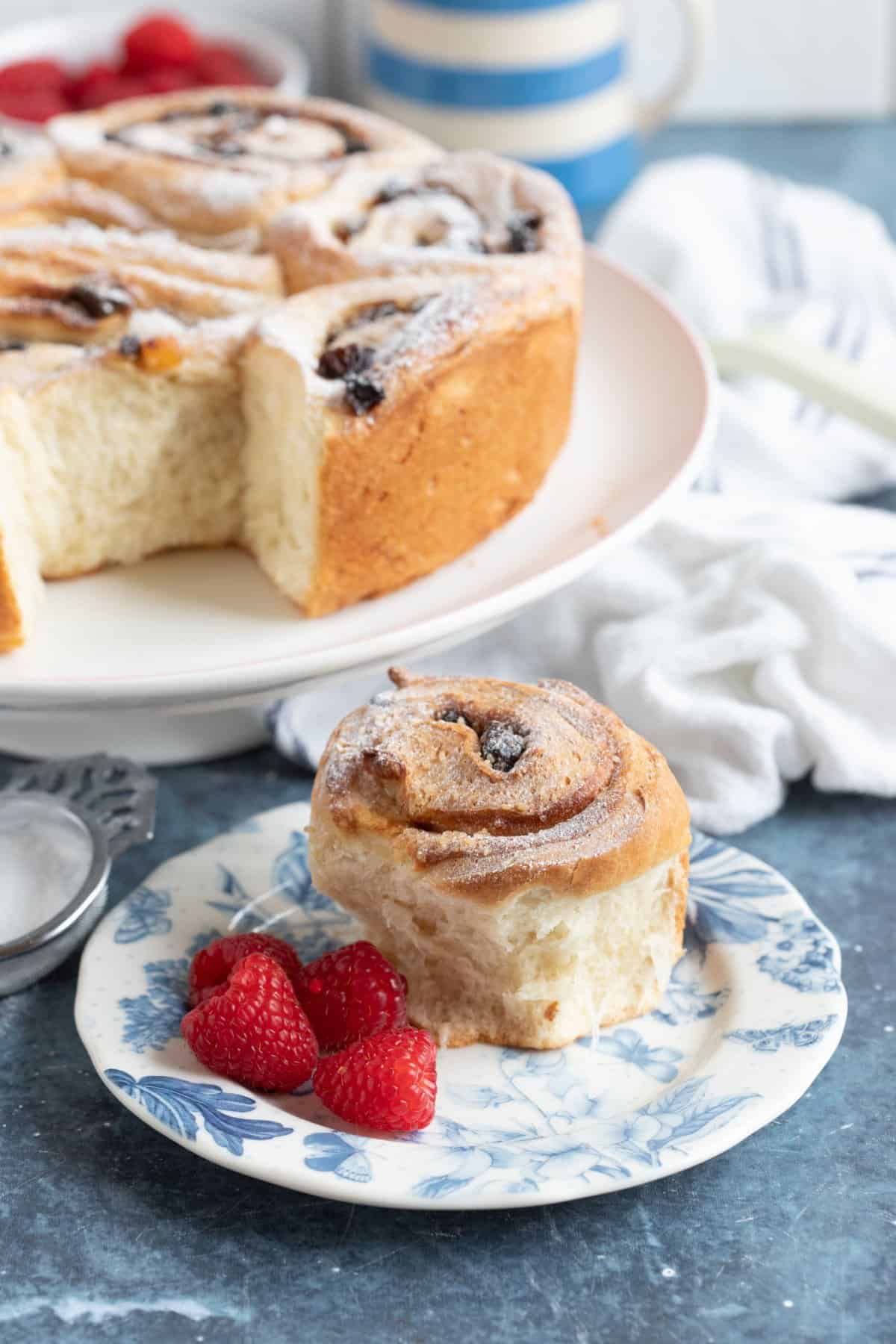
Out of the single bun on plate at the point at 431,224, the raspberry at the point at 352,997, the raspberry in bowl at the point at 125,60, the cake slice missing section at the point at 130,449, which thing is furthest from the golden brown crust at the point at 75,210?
the raspberry at the point at 352,997

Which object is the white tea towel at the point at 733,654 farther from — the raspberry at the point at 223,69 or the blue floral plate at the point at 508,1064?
the raspberry at the point at 223,69

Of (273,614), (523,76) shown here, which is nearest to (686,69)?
(523,76)

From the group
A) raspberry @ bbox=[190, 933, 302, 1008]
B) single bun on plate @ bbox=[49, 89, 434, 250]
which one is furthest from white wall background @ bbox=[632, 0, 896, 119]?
raspberry @ bbox=[190, 933, 302, 1008]

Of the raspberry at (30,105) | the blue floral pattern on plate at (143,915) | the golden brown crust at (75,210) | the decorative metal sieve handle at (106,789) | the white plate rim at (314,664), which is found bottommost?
the decorative metal sieve handle at (106,789)

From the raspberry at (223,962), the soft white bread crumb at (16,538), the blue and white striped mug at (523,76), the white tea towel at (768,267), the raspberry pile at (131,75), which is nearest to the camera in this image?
the raspberry at (223,962)

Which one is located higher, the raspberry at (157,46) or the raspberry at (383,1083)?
the raspberry at (157,46)

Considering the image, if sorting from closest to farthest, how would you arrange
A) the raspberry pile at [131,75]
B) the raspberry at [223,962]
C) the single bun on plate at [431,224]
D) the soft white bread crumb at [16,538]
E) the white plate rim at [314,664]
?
the raspberry at [223,962] < the white plate rim at [314,664] < the soft white bread crumb at [16,538] < the single bun on plate at [431,224] < the raspberry pile at [131,75]

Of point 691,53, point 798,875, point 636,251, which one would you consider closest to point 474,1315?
point 798,875

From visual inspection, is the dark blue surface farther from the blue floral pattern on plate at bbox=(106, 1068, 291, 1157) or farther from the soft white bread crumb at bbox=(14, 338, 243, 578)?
the soft white bread crumb at bbox=(14, 338, 243, 578)
